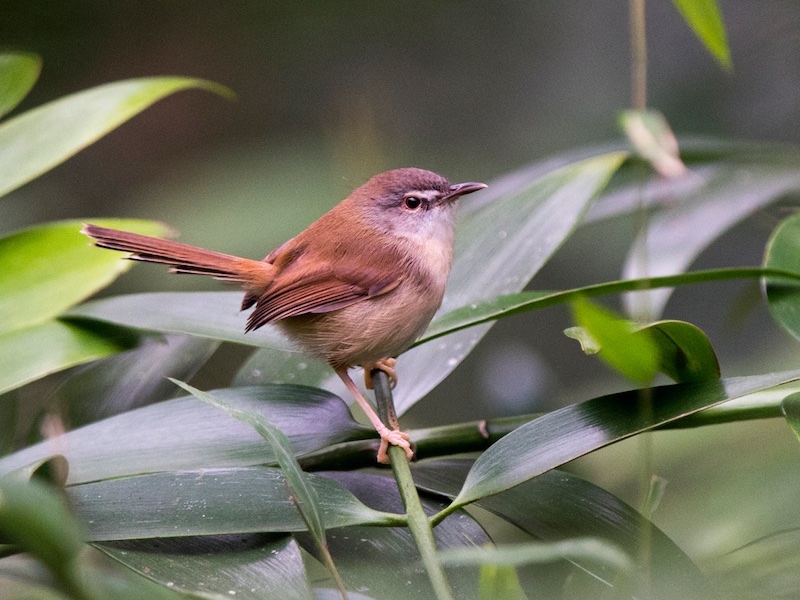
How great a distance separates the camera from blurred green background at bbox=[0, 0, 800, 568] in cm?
377

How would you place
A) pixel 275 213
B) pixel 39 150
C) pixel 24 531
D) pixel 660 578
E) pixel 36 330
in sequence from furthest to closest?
pixel 275 213 → pixel 39 150 → pixel 36 330 → pixel 660 578 → pixel 24 531

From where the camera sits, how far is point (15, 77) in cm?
193

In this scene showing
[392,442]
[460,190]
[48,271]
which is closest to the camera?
[392,442]

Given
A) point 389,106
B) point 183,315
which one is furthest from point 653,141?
point 389,106

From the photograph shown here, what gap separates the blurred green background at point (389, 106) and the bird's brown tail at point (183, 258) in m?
0.80

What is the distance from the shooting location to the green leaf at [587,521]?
3.72 ft

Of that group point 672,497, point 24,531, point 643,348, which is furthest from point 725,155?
point 24,531

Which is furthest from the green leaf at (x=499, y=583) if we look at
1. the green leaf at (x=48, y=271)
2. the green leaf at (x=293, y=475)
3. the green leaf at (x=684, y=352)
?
the green leaf at (x=48, y=271)

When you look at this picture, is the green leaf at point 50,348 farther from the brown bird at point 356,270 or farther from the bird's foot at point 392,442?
the bird's foot at point 392,442

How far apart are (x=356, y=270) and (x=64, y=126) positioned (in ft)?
2.45

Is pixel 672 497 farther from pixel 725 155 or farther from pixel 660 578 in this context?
pixel 725 155

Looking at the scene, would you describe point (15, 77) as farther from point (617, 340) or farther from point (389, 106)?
point (389, 106)

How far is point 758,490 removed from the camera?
116cm

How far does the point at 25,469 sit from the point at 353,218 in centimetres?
108
